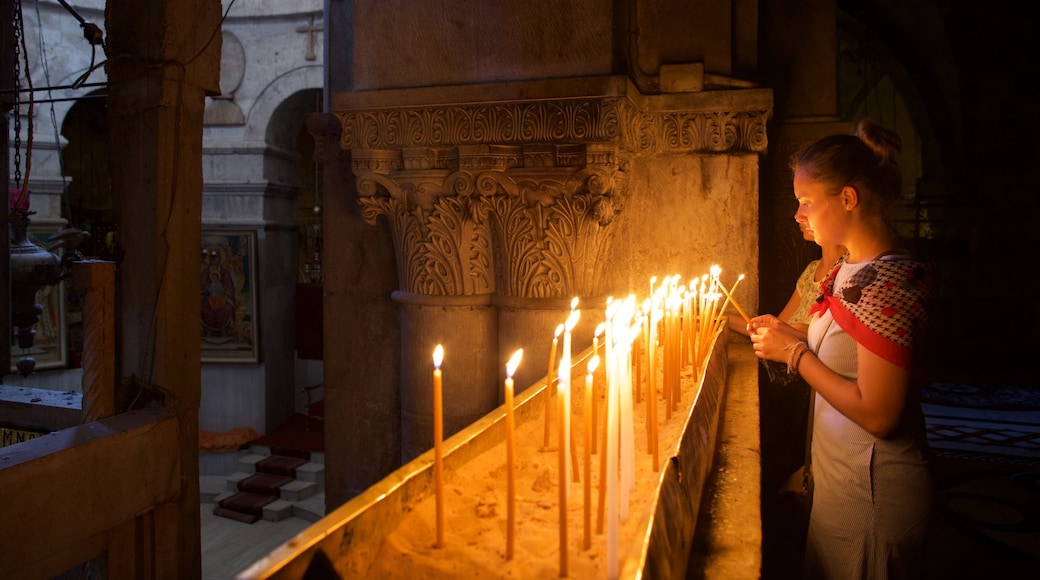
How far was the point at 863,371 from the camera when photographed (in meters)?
1.65

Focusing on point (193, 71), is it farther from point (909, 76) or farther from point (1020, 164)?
point (909, 76)

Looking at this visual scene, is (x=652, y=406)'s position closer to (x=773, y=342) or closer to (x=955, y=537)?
(x=773, y=342)

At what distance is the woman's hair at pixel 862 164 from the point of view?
5.87ft

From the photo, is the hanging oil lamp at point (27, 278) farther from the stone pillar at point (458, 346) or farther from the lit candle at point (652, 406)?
the lit candle at point (652, 406)

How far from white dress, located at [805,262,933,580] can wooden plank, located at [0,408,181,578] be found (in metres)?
2.85

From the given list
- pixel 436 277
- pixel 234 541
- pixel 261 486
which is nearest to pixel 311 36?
pixel 261 486

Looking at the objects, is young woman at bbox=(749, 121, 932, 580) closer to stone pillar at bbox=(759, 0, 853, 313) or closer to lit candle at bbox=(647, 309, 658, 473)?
lit candle at bbox=(647, 309, 658, 473)

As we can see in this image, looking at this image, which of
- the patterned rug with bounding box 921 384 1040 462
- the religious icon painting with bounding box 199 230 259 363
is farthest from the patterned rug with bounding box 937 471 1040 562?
the religious icon painting with bounding box 199 230 259 363

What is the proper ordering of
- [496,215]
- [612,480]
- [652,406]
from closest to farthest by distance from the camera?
[612,480], [652,406], [496,215]

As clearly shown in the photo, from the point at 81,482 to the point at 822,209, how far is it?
3047mm

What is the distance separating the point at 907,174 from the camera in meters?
15.9

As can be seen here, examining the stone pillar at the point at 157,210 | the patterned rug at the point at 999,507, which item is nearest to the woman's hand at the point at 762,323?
the patterned rug at the point at 999,507

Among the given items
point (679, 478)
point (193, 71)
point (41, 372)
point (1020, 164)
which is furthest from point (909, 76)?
point (41, 372)

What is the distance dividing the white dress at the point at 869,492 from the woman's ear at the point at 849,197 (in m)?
0.16
